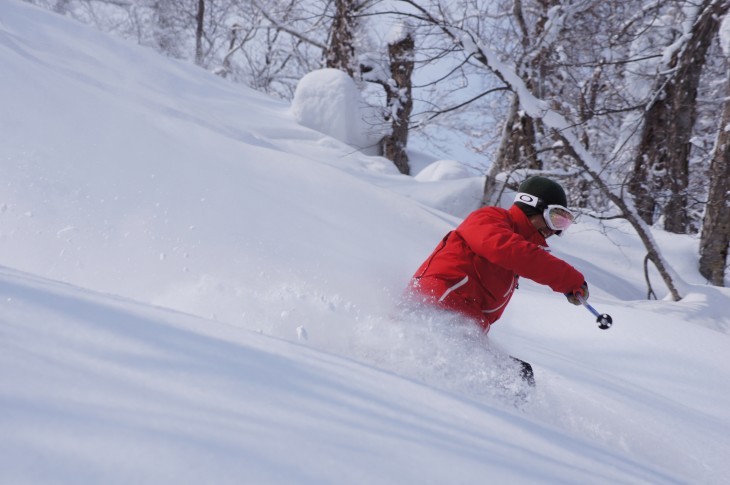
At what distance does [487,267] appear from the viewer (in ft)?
10.5

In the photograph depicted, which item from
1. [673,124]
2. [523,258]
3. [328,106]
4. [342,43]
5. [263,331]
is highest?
[673,124]

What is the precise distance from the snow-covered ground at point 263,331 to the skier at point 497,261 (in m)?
0.17

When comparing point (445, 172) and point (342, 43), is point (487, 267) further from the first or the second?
point (342, 43)

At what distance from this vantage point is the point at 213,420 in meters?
1.05

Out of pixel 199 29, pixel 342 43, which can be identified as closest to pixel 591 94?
pixel 342 43

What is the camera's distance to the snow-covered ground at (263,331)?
39.9 inches

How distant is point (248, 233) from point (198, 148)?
1.66 metres

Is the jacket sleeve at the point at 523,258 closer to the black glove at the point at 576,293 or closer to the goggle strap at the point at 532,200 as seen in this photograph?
the black glove at the point at 576,293

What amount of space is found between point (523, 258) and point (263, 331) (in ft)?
4.55

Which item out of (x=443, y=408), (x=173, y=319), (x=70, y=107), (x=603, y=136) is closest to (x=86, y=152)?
(x=70, y=107)

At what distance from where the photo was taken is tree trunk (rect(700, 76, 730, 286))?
6.83 m

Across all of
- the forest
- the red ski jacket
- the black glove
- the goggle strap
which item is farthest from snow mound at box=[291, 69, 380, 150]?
the black glove

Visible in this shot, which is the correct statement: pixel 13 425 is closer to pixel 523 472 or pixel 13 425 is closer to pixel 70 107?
pixel 523 472

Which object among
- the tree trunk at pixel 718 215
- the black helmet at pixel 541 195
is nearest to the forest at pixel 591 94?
the tree trunk at pixel 718 215
